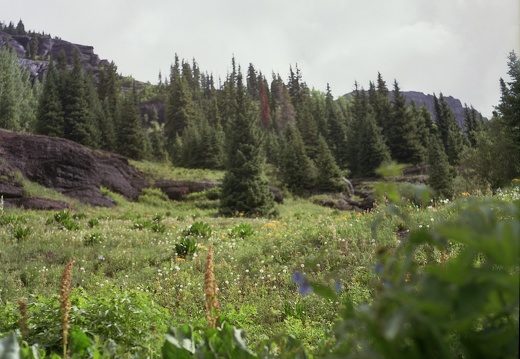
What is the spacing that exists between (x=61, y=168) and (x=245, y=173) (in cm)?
1345

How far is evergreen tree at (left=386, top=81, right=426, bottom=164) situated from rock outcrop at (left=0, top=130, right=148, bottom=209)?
37798mm

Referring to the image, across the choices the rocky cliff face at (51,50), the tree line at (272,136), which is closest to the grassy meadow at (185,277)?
the tree line at (272,136)

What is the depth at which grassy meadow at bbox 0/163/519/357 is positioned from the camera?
278cm

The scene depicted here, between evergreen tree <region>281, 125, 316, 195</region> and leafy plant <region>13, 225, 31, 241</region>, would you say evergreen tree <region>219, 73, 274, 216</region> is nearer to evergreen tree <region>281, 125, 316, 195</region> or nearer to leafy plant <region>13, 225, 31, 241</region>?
leafy plant <region>13, 225, 31, 241</region>

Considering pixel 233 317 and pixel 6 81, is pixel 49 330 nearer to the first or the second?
pixel 233 317

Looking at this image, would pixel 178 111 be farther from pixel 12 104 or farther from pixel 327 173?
pixel 327 173

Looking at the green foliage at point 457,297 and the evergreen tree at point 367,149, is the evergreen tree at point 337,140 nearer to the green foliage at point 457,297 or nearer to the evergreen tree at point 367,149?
the evergreen tree at point 367,149

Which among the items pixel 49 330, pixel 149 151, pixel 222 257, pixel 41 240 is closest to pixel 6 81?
pixel 149 151

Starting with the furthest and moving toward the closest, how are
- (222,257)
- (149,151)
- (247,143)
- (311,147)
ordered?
(311,147) < (149,151) < (247,143) < (222,257)

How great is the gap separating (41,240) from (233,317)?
31.4 feet

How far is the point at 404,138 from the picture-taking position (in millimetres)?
50906

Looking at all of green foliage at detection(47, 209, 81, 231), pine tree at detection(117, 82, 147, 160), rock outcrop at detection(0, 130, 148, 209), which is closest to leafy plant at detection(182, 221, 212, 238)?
green foliage at detection(47, 209, 81, 231)

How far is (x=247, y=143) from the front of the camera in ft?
90.1

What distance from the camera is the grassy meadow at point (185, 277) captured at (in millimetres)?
2777
